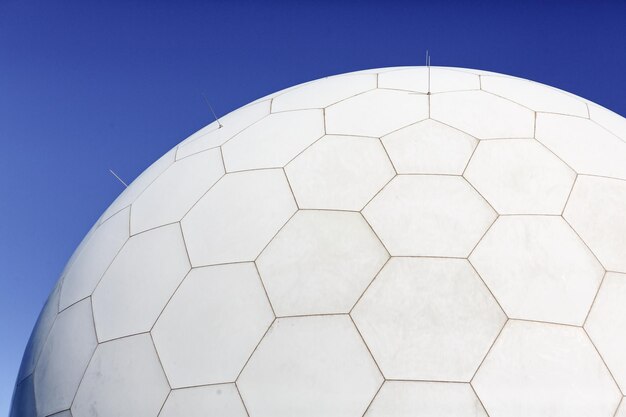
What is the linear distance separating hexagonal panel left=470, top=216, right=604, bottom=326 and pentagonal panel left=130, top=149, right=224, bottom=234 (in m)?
1.96

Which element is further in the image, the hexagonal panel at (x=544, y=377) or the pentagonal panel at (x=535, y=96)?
→ the pentagonal panel at (x=535, y=96)

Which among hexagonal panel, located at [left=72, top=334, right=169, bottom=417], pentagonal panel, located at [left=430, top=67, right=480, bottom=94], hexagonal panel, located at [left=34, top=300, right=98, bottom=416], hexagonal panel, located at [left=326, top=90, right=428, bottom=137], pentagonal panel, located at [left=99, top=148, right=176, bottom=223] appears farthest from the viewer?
pentagonal panel, located at [left=99, top=148, right=176, bottom=223]

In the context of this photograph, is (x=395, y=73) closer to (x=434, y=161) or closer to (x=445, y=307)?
(x=434, y=161)

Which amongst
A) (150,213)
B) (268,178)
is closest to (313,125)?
(268,178)

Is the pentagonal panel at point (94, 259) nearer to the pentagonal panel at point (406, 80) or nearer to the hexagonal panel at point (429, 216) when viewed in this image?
the hexagonal panel at point (429, 216)

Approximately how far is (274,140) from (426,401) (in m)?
2.23

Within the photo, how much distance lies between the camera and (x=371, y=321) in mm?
3094

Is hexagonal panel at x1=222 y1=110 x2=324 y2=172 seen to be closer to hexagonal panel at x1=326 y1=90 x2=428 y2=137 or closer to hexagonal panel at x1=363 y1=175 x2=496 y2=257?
hexagonal panel at x1=326 y1=90 x2=428 y2=137

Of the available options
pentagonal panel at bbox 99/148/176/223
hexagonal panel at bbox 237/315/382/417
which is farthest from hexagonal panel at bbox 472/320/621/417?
pentagonal panel at bbox 99/148/176/223

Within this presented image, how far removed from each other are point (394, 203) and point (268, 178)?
2.95 feet

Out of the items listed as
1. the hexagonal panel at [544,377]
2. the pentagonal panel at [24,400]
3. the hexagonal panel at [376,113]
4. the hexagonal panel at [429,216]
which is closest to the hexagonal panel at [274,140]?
the hexagonal panel at [376,113]

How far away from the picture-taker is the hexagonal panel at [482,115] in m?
4.10

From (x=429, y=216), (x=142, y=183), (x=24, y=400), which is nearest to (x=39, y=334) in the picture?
(x=24, y=400)

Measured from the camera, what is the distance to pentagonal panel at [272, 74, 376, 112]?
4.86 meters
